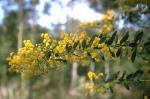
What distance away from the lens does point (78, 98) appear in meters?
30.2

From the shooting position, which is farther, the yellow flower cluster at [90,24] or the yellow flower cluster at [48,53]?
the yellow flower cluster at [90,24]

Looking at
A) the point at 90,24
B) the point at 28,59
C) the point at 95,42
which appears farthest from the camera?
the point at 90,24

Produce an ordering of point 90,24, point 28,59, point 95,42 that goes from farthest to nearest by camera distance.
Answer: point 90,24 → point 95,42 → point 28,59

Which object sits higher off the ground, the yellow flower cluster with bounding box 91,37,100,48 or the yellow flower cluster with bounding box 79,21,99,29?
the yellow flower cluster with bounding box 79,21,99,29

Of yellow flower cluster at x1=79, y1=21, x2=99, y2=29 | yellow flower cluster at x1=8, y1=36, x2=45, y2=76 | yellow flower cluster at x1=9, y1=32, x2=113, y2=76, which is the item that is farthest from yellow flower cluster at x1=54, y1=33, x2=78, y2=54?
yellow flower cluster at x1=79, y1=21, x2=99, y2=29

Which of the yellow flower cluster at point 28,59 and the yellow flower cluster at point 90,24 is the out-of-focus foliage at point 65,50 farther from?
the yellow flower cluster at point 90,24

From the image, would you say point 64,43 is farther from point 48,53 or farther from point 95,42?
point 95,42

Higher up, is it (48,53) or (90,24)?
(90,24)

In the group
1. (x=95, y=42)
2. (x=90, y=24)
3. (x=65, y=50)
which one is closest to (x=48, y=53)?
(x=65, y=50)

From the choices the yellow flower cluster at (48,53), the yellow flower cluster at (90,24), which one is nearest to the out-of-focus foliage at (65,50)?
the yellow flower cluster at (48,53)

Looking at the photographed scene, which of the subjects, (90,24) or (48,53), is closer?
(48,53)

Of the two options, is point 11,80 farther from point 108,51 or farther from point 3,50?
point 108,51

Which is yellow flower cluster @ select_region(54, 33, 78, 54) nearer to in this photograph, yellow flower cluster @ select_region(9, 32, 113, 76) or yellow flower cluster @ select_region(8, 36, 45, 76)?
yellow flower cluster @ select_region(9, 32, 113, 76)

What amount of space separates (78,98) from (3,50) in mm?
10278
